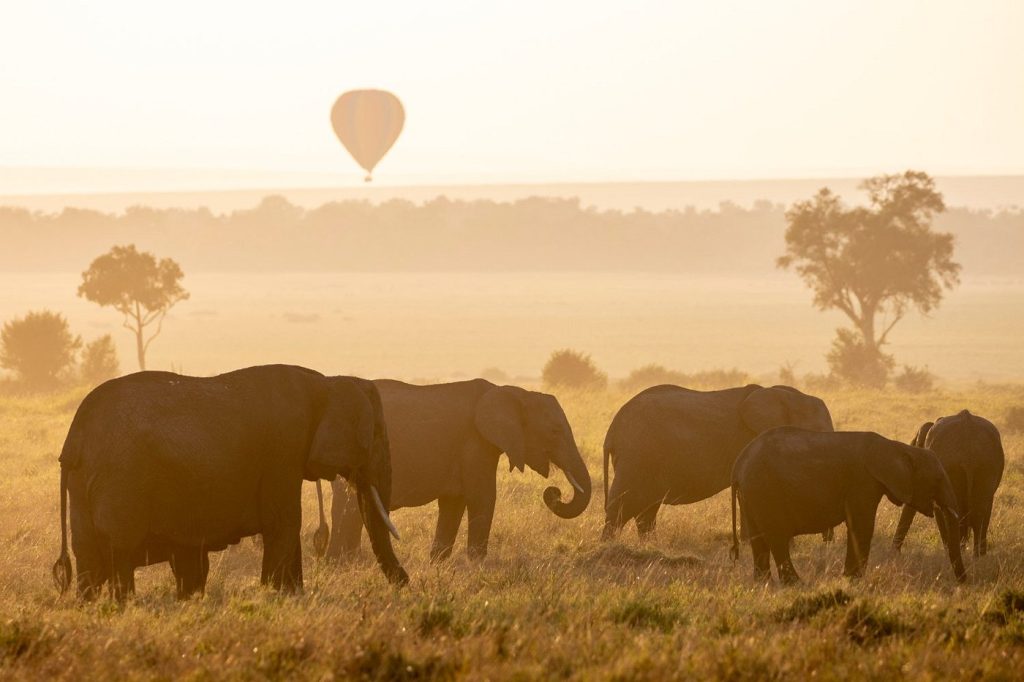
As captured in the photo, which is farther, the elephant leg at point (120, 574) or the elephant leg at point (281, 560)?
the elephant leg at point (281, 560)

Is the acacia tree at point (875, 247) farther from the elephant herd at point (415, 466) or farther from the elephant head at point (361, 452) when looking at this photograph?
the elephant head at point (361, 452)

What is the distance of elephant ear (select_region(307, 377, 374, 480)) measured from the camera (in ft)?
41.9

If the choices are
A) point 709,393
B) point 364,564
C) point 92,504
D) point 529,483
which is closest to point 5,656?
point 92,504

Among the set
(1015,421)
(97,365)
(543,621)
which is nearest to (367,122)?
(97,365)

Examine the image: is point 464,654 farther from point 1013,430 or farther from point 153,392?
point 1013,430

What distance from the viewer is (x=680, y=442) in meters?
18.4

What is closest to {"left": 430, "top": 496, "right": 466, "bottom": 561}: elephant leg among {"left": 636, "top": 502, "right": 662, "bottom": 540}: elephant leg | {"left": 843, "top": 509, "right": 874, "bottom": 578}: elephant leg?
{"left": 636, "top": 502, "right": 662, "bottom": 540}: elephant leg

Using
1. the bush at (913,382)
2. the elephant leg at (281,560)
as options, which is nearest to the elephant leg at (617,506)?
the elephant leg at (281,560)

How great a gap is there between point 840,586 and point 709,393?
631 cm

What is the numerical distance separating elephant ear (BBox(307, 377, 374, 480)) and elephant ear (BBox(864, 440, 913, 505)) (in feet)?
16.8

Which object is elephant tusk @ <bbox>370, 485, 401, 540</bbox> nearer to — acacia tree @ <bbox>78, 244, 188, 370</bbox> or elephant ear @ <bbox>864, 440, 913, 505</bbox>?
elephant ear @ <bbox>864, 440, 913, 505</bbox>

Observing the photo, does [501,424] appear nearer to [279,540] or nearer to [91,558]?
[279,540]

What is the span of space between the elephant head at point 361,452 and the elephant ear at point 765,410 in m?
6.20

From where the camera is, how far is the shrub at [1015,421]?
33.4 meters
